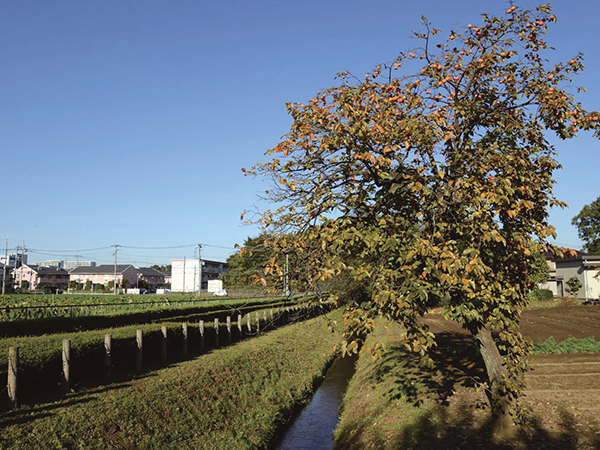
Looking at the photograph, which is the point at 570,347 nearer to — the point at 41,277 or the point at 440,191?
the point at 440,191

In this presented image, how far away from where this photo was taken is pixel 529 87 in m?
9.45

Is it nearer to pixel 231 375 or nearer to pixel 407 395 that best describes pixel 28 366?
pixel 231 375

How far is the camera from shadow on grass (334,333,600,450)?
938cm

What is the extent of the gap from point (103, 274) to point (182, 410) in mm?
140182

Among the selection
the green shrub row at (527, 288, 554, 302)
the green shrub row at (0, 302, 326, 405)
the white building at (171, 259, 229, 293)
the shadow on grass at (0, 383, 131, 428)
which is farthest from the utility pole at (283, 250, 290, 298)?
the white building at (171, 259, 229, 293)

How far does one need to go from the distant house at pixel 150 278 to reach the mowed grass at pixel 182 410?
140m

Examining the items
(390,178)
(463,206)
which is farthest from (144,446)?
(463,206)

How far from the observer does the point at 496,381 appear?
962 cm

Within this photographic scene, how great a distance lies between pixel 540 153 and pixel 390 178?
145 inches

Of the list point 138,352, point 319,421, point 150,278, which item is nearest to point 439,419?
point 319,421

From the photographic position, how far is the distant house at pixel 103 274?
139m

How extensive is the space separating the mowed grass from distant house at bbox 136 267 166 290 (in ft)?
460

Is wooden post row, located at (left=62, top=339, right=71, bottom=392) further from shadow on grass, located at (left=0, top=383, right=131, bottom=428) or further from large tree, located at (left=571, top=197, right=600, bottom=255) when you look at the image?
large tree, located at (left=571, top=197, right=600, bottom=255)

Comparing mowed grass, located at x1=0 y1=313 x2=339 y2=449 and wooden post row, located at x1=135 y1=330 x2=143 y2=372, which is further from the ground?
wooden post row, located at x1=135 y1=330 x2=143 y2=372
